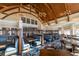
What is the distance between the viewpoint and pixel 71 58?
2.11 m

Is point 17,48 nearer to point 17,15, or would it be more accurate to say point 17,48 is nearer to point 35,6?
point 17,15

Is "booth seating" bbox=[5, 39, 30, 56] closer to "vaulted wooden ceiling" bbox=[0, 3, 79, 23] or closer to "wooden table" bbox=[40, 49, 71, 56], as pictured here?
"wooden table" bbox=[40, 49, 71, 56]

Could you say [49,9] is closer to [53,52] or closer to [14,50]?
[53,52]

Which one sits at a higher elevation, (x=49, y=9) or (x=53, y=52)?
(x=49, y=9)

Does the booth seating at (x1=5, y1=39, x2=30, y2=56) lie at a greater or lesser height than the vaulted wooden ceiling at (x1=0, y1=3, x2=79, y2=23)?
lesser

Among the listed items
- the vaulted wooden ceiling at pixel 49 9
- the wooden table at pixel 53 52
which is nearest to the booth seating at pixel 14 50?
the wooden table at pixel 53 52

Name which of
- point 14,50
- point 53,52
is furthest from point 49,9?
point 14,50

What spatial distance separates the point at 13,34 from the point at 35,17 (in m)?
0.47

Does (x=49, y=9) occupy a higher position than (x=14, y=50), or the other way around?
(x=49, y=9)

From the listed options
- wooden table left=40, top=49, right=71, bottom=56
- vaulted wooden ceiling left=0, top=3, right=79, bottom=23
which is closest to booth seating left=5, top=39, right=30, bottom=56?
wooden table left=40, top=49, right=71, bottom=56

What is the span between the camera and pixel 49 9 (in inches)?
83.7

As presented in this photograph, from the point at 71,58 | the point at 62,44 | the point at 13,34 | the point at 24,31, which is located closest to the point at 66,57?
the point at 71,58

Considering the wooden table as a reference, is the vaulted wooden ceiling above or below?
above

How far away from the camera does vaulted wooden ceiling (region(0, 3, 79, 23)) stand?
207cm
